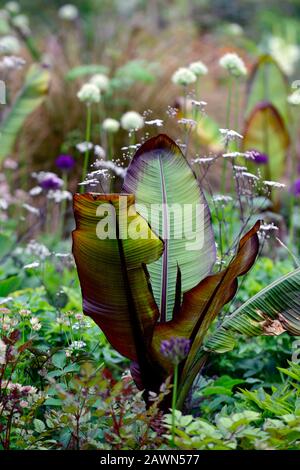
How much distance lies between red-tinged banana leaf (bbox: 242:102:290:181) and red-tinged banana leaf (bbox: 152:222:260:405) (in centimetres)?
284

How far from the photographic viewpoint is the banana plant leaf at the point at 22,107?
4.62 m

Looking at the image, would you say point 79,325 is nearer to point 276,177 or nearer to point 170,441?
point 170,441

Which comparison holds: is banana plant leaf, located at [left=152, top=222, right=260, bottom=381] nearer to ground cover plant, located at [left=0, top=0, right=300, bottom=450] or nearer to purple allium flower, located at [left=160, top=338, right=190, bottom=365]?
ground cover plant, located at [left=0, top=0, right=300, bottom=450]

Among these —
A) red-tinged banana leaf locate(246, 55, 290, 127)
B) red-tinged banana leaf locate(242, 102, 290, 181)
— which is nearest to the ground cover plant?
red-tinged banana leaf locate(242, 102, 290, 181)

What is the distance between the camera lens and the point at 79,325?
254cm

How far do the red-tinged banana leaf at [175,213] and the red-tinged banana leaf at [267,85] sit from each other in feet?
10.3

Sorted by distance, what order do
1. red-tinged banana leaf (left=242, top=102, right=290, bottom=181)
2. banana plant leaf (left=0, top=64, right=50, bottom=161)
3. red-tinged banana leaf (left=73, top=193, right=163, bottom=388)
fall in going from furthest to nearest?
red-tinged banana leaf (left=242, top=102, right=290, bottom=181)
banana plant leaf (left=0, top=64, right=50, bottom=161)
red-tinged banana leaf (left=73, top=193, right=163, bottom=388)

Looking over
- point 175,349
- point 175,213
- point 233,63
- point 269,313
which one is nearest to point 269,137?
point 233,63

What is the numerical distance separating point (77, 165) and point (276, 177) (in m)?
1.56

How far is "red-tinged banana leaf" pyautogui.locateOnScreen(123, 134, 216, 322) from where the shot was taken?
2.58 m

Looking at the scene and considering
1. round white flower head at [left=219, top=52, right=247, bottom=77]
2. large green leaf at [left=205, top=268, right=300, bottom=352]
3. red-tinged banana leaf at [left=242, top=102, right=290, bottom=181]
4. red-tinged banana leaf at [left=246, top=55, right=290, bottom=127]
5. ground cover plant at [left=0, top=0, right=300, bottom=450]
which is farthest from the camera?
red-tinged banana leaf at [left=246, top=55, right=290, bottom=127]

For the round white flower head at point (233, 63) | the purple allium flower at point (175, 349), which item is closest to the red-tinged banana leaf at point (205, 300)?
the purple allium flower at point (175, 349)

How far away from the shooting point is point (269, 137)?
5297 mm

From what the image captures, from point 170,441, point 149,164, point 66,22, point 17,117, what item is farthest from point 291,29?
point 170,441
